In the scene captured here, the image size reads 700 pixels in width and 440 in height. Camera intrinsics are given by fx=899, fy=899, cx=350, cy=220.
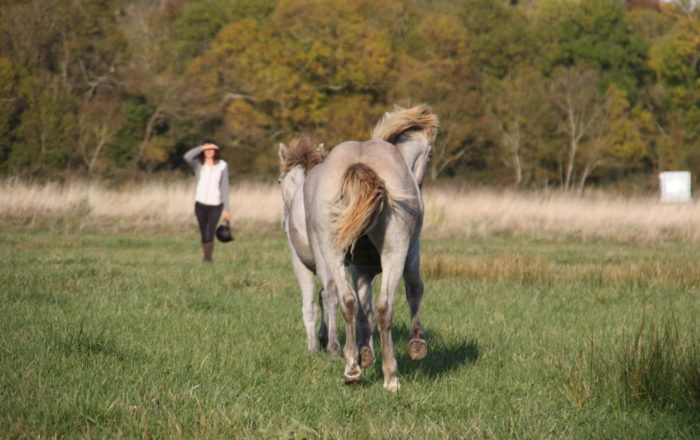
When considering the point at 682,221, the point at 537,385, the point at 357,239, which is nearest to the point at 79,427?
the point at 357,239

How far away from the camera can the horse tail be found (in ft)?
17.4

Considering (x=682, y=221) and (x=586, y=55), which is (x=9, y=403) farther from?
(x=586, y=55)

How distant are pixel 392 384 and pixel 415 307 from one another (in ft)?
2.45

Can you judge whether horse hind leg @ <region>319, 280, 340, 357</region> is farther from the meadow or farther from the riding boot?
the riding boot

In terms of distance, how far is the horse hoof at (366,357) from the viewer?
5637 millimetres

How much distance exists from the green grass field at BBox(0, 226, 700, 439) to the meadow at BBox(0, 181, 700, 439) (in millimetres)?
17

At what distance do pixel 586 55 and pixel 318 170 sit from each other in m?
55.5

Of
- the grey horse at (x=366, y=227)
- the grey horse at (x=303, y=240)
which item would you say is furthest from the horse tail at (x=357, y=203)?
the grey horse at (x=303, y=240)

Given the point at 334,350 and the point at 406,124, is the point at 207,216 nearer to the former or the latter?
the point at 334,350

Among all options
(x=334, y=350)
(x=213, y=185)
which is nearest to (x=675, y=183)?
(x=213, y=185)

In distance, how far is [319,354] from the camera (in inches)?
279

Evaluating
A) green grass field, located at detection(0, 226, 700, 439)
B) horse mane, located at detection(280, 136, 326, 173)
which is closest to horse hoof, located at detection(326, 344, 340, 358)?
green grass field, located at detection(0, 226, 700, 439)

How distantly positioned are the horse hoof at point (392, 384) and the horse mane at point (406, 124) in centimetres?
174

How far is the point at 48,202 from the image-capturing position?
23203mm
